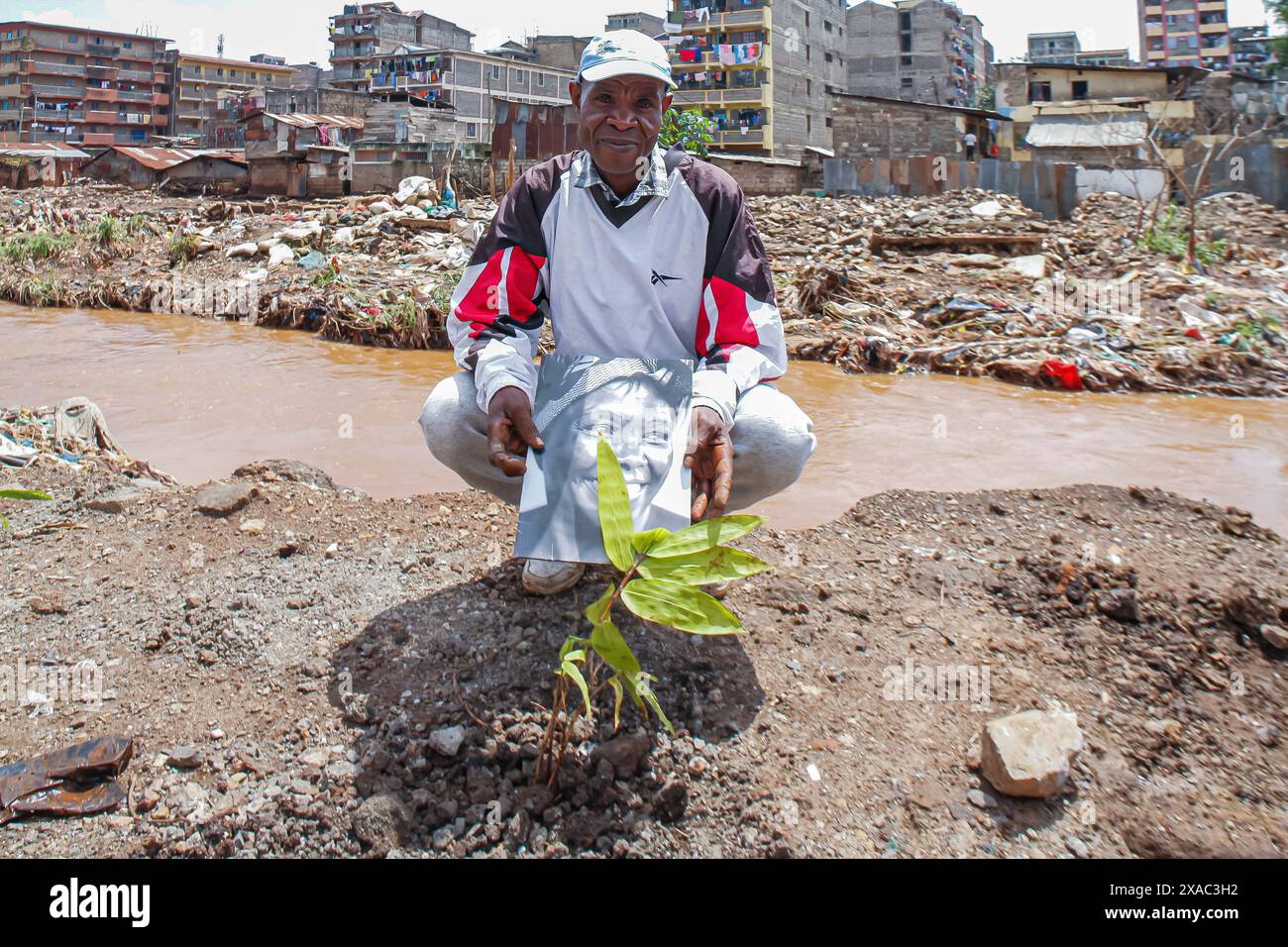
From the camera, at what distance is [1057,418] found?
546 centimetres

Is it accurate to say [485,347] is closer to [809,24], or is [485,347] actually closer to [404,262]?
[404,262]

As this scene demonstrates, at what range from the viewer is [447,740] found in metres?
1.49

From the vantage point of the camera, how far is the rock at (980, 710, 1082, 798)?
55.0 inches

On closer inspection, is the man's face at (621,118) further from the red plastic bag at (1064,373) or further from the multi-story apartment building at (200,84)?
the multi-story apartment building at (200,84)

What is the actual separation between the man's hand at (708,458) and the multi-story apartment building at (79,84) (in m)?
63.9

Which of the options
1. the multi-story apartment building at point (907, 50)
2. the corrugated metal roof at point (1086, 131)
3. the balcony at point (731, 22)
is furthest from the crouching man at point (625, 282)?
the multi-story apartment building at point (907, 50)

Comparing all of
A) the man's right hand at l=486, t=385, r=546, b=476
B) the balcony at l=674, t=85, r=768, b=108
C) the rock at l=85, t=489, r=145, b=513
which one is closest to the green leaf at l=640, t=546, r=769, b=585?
the man's right hand at l=486, t=385, r=546, b=476

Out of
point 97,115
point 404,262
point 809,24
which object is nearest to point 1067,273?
point 404,262

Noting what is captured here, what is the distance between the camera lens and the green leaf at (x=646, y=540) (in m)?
1.25

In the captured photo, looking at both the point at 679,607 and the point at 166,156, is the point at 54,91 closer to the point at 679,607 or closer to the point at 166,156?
the point at 166,156

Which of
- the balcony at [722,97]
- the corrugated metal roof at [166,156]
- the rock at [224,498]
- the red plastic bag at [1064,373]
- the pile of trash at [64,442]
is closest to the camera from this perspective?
the rock at [224,498]

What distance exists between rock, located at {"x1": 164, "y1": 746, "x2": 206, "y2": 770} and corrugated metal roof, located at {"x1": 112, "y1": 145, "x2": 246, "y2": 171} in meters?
25.1

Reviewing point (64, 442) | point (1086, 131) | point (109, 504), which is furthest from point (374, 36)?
point (109, 504)

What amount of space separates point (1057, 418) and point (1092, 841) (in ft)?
15.1
